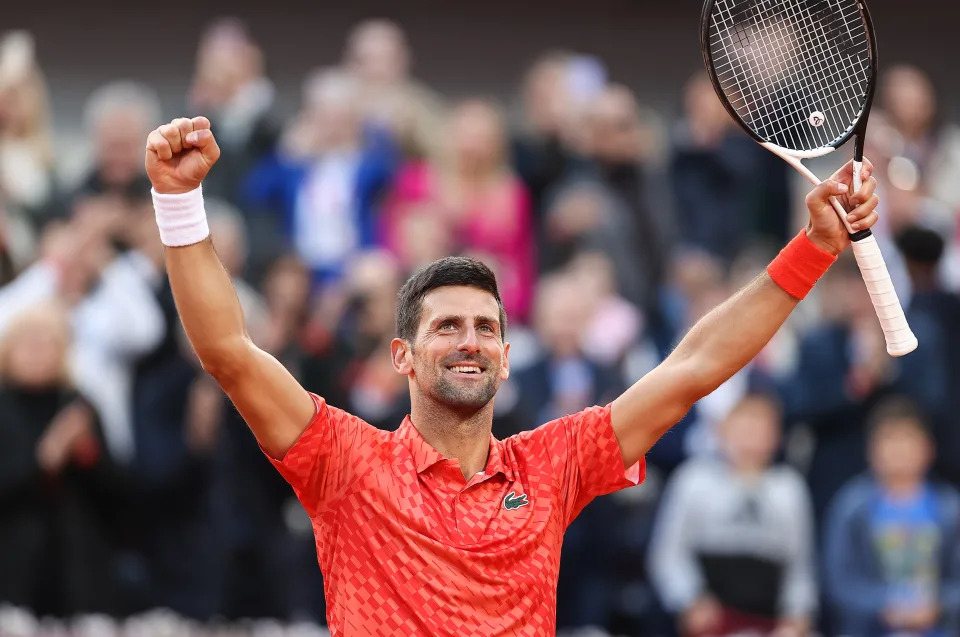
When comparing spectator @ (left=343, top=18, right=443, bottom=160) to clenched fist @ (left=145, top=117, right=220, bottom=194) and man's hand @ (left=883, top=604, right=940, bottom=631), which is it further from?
clenched fist @ (left=145, top=117, right=220, bottom=194)

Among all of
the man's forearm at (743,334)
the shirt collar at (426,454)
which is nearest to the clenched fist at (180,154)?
the shirt collar at (426,454)

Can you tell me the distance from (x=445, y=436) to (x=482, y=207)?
19.8 feet

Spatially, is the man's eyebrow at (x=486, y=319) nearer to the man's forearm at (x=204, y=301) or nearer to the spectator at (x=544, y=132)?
the man's forearm at (x=204, y=301)

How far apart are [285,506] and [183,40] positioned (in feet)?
15.2

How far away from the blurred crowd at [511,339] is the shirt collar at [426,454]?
175 inches

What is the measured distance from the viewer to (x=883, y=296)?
4.21 metres

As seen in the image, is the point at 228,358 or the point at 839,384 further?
the point at 839,384

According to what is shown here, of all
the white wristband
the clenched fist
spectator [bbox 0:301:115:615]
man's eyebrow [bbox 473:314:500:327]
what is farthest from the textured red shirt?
spectator [bbox 0:301:115:615]

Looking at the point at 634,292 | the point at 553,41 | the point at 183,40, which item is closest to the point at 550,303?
the point at 634,292

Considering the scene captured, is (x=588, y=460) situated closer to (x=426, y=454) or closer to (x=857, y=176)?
(x=426, y=454)

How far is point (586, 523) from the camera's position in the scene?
9211 millimetres

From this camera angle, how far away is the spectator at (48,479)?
8.95m

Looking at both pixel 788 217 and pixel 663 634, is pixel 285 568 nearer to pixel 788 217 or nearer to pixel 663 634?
pixel 663 634

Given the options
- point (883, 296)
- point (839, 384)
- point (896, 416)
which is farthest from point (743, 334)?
point (839, 384)
